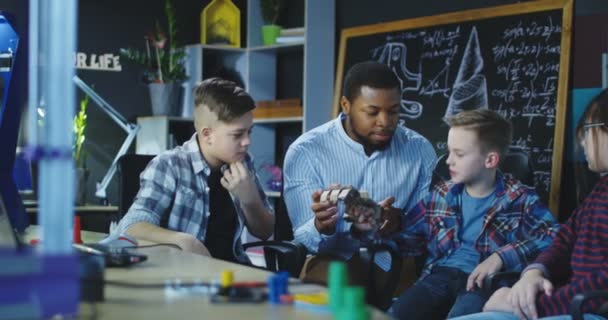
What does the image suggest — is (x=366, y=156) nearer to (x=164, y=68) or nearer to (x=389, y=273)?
(x=389, y=273)

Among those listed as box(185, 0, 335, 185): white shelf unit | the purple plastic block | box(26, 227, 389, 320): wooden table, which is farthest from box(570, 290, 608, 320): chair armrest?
box(185, 0, 335, 185): white shelf unit

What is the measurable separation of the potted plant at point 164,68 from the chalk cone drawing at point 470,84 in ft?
6.74

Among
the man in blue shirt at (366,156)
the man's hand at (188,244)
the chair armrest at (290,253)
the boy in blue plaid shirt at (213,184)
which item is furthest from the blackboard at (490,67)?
the man's hand at (188,244)

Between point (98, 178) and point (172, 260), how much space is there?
4.34 m

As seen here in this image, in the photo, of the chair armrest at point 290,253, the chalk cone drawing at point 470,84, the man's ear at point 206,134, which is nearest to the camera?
the man's ear at point 206,134

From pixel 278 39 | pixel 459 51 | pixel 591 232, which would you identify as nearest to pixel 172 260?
pixel 591 232

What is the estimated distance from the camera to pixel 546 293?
2.56 m

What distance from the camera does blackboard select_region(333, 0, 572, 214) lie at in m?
4.25

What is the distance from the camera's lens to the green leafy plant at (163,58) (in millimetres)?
5977

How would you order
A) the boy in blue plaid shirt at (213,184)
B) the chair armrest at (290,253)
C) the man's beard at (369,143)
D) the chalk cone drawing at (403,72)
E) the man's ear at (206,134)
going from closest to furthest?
the boy in blue plaid shirt at (213,184) < the man's ear at (206,134) < the chair armrest at (290,253) < the man's beard at (369,143) < the chalk cone drawing at (403,72)

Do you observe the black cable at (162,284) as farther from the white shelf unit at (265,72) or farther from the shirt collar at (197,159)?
the white shelf unit at (265,72)

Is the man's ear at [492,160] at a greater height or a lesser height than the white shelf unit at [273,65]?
lesser

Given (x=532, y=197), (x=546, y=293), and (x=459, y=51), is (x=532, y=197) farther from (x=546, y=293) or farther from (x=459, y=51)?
(x=459, y=51)

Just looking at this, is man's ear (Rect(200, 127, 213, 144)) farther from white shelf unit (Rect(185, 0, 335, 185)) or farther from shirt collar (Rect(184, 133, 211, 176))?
white shelf unit (Rect(185, 0, 335, 185))
